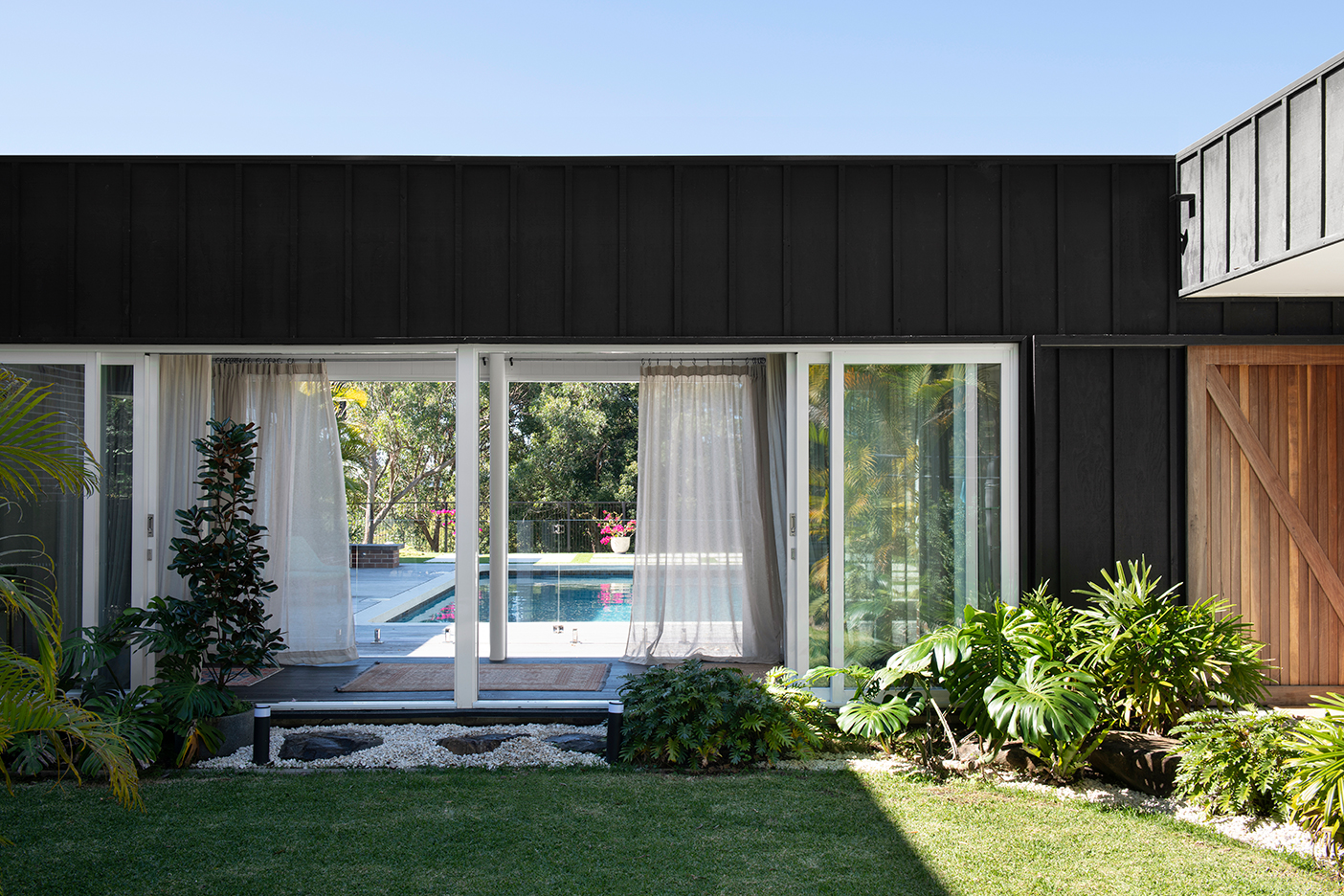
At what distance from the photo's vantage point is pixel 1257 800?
3496 mm

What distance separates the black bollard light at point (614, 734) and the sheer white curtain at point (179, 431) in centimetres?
330

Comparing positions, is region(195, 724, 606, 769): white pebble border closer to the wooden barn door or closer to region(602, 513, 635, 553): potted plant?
the wooden barn door

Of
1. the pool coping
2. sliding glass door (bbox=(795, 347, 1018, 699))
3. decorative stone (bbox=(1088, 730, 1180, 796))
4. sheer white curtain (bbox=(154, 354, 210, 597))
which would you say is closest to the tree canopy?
the pool coping

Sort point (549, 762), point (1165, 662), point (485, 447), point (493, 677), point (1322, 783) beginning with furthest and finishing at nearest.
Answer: point (485, 447) < point (493, 677) < point (549, 762) < point (1165, 662) < point (1322, 783)

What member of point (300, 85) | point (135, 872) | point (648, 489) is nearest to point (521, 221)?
point (648, 489)

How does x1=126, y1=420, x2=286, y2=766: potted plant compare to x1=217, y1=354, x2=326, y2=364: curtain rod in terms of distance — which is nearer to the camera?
x1=126, y1=420, x2=286, y2=766: potted plant

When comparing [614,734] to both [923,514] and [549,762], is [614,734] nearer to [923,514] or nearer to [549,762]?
[549,762]

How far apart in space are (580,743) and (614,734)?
0.33m

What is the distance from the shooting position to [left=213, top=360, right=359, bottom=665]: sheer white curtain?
264 inches

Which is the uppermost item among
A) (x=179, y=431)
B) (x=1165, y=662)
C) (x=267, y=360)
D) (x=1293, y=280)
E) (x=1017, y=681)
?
(x=1293, y=280)

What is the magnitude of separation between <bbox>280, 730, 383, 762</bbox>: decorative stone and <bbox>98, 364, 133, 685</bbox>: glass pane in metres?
1.23

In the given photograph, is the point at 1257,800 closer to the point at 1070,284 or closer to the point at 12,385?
the point at 1070,284

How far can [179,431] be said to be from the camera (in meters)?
6.23

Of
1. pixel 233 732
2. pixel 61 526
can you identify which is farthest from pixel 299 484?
pixel 233 732
